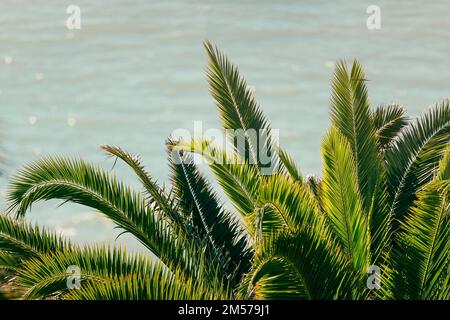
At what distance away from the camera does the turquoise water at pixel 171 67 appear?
19766 millimetres

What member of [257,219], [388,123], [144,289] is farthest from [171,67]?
[144,289]

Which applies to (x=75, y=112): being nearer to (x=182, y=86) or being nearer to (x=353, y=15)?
(x=182, y=86)

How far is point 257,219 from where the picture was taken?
7344 millimetres

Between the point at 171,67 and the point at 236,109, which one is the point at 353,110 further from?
the point at 171,67

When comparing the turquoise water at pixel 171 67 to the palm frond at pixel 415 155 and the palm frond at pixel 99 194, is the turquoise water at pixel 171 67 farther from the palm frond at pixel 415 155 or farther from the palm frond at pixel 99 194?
the palm frond at pixel 99 194

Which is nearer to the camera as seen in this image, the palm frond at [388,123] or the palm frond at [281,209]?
the palm frond at [281,209]

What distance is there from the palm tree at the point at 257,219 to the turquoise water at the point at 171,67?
695 cm

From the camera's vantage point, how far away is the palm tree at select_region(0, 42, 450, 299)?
7.37 metres

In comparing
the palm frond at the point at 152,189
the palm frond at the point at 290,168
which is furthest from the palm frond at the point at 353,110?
the palm frond at the point at 152,189

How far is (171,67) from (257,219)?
53.0 feet

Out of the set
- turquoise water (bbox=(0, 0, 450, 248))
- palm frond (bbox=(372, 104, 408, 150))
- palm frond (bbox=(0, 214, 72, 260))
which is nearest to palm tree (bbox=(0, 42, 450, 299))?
palm frond (bbox=(0, 214, 72, 260))

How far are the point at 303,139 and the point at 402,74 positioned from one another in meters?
4.12

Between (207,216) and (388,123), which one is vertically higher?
(388,123)
